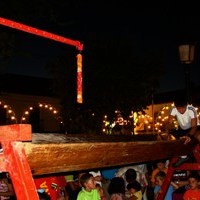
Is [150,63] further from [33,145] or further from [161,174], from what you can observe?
[33,145]

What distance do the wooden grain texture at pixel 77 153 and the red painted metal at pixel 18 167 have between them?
9 centimetres

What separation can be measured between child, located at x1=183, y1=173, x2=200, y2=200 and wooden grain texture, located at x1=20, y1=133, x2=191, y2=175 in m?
2.13

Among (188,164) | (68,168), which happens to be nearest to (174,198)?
(188,164)

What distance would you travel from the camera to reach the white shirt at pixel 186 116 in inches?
254

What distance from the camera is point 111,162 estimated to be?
12.0 ft

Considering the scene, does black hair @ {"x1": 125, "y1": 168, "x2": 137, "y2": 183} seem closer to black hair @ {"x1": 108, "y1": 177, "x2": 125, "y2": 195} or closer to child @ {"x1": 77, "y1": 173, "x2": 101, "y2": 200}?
black hair @ {"x1": 108, "y1": 177, "x2": 125, "y2": 195}

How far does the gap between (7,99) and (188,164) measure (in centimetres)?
3192

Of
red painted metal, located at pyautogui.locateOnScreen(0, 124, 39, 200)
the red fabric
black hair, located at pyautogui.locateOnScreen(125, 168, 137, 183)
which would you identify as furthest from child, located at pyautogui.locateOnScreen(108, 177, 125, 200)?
red painted metal, located at pyautogui.locateOnScreen(0, 124, 39, 200)

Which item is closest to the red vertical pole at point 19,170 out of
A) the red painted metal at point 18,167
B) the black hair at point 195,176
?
the red painted metal at point 18,167

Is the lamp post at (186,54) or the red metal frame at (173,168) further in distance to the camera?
the lamp post at (186,54)

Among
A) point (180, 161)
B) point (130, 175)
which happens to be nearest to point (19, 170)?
point (180, 161)

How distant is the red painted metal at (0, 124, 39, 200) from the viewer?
2.40 meters

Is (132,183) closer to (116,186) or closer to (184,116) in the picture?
(116,186)

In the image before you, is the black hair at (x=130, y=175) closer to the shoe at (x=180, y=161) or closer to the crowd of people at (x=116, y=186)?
the crowd of people at (x=116, y=186)
